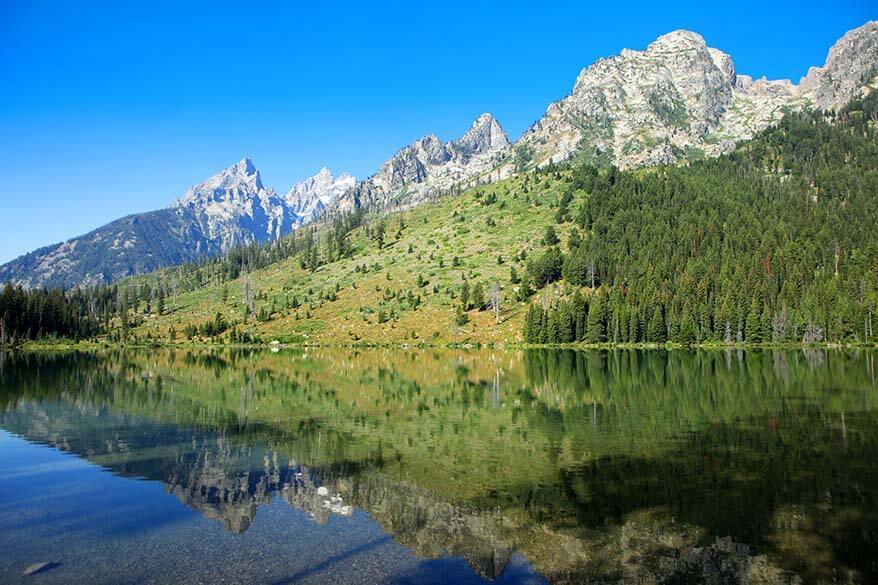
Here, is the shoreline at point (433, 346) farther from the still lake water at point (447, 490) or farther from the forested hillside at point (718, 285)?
the still lake water at point (447, 490)

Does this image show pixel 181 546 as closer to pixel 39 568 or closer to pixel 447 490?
pixel 39 568

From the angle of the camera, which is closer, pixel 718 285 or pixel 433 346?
pixel 433 346

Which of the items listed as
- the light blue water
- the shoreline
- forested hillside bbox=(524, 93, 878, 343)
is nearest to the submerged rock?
the light blue water

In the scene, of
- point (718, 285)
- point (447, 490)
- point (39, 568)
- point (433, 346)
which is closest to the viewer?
point (39, 568)

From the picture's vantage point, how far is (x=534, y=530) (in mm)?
19469

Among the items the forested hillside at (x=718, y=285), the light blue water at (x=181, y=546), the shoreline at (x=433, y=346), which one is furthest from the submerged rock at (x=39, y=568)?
the forested hillside at (x=718, y=285)

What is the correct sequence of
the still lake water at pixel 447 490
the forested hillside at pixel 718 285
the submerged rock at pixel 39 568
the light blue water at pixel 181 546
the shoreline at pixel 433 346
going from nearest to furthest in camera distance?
the light blue water at pixel 181 546 < the submerged rock at pixel 39 568 < the still lake water at pixel 447 490 < the shoreline at pixel 433 346 < the forested hillside at pixel 718 285

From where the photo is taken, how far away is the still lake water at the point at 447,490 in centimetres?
1688

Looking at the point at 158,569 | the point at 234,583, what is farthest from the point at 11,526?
the point at 234,583

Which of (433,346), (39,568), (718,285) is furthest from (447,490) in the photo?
(718,285)

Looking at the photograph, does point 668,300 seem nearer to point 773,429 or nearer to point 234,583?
point 773,429

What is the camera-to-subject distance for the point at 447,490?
79.8 ft

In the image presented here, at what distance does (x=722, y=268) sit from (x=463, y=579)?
7007 inches

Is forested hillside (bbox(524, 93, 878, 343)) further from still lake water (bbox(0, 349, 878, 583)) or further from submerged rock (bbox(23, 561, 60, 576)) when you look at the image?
submerged rock (bbox(23, 561, 60, 576))
